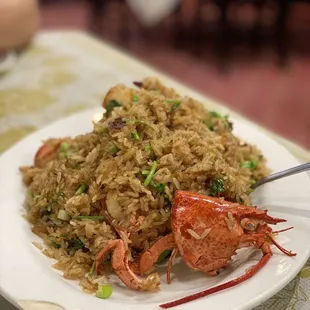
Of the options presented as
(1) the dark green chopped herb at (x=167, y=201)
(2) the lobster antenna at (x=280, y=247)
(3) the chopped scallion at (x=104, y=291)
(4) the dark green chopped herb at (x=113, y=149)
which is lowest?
(3) the chopped scallion at (x=104, y=291)

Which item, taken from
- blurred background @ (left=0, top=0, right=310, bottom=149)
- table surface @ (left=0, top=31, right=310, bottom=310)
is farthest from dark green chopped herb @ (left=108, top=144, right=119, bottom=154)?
blurred background @ (left=0, top=0, right=310, bottom=149)

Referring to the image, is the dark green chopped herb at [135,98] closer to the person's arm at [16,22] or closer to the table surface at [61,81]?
the table surface at [61,81]

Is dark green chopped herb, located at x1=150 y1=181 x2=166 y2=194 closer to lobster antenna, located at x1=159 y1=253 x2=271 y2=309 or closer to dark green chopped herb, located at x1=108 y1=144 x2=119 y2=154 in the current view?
dark green chopped herb, located at x1=108 y1=144 x2=119 y2=154

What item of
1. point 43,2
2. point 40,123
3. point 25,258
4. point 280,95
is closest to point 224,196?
point 25,258

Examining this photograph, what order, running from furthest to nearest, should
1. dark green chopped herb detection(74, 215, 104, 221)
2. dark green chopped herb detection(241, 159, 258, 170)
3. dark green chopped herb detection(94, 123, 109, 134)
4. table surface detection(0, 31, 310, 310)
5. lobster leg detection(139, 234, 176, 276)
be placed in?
table surface detection(0, 31, 310, 310) → dark green chopped herb detection(241, 159, 258, 170) → dark green chopped herb detection(94, 123, 109, 134) → dark green chopped herb detection(74, 215, 104, 221) → lobster leg detection(139, 234, 176, 276)

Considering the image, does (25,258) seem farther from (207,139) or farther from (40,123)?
(40,123)

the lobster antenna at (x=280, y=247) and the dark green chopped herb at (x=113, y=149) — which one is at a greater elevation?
the dark green chopped herb at (x=113, y=149)

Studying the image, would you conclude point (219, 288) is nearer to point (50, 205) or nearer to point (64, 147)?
point (50, 205)

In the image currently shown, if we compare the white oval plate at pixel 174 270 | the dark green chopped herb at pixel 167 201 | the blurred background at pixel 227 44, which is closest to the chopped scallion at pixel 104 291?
the white oval plate at pixel 174 270
